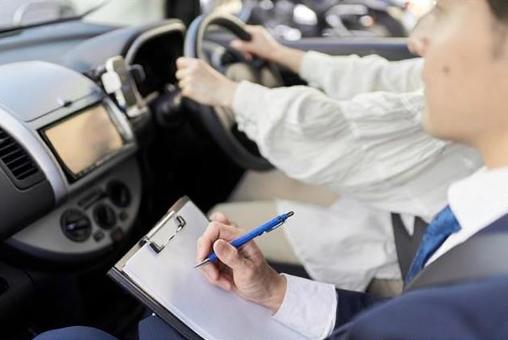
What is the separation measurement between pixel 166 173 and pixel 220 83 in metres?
0.42

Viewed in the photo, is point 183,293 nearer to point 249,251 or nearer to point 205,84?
point 249,251

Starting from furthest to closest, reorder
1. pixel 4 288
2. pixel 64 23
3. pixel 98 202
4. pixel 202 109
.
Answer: pixel 64 23 → pixel 202 109 → pixel 98 202 → pixel 4 288

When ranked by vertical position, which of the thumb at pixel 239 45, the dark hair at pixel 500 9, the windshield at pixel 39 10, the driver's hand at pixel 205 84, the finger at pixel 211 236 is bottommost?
the thumb at pixel 239 45

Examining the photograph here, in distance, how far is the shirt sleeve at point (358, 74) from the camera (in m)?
1.26

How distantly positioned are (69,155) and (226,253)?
0.40 m

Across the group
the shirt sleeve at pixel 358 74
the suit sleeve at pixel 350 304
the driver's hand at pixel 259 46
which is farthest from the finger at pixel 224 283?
the driver's hand at pixel 259 46

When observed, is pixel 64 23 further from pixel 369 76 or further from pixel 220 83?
pixel 369 76

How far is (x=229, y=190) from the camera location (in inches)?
64.9

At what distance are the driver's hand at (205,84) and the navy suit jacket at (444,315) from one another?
695 mm

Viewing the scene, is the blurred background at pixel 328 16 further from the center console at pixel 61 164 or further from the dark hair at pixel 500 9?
the dark hair at pixel 500 9

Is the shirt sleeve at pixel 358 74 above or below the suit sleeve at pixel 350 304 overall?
above

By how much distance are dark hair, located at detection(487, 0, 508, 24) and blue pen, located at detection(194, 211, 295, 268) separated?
0.34 meters

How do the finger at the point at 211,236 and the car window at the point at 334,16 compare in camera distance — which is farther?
the car window at the point at 334,16

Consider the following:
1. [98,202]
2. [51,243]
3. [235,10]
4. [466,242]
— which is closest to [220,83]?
[98,202]
